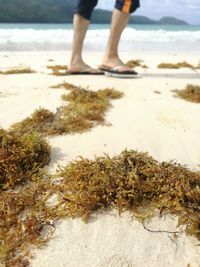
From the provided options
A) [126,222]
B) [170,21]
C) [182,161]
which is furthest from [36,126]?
[170,21]

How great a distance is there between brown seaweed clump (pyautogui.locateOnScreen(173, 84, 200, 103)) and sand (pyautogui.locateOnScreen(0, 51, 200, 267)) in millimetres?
99

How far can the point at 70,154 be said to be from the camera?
2225 millimetres

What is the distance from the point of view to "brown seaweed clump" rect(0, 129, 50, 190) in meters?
1.83

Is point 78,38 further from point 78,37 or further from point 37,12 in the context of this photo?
Result: point 37,12

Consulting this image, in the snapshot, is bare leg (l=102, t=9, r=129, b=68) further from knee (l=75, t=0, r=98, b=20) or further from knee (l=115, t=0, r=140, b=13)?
knee (l=75, t=0, r=98, b=20)

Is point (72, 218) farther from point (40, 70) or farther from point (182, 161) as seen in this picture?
point (40, 70)

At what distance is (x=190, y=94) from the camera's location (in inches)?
139

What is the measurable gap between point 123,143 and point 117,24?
258cm

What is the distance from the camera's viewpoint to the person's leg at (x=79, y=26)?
4.37 meters

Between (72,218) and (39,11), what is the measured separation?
7876cm

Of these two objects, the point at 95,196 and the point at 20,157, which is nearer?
the point at 95,196

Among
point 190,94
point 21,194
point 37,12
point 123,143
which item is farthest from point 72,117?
point 37,12

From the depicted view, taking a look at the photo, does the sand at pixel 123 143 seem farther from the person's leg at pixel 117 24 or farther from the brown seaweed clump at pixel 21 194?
the person's leg at pixel 117 24

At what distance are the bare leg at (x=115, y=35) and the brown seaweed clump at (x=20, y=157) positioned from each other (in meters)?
2.68
